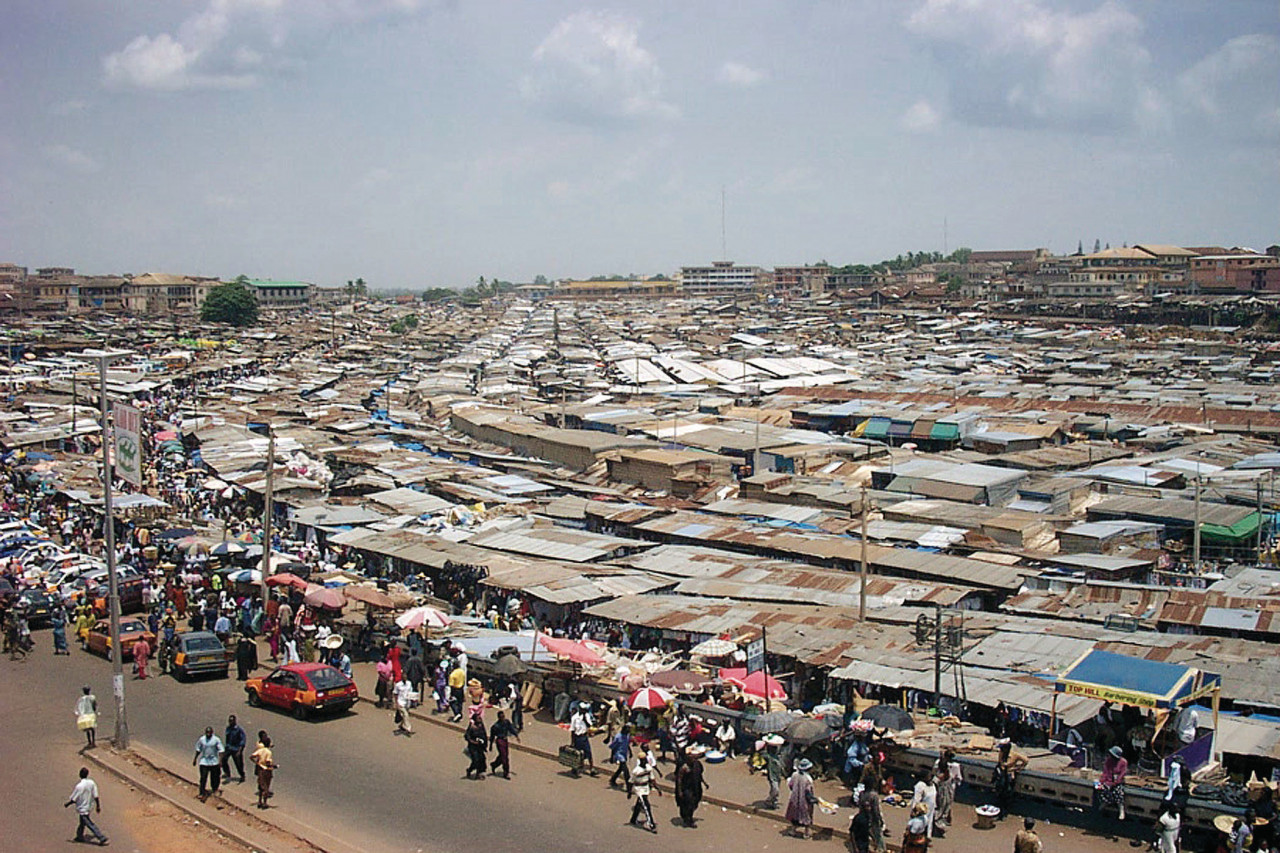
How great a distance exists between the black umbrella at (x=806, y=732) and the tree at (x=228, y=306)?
9253 cm

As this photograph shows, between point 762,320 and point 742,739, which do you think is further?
point 762,320

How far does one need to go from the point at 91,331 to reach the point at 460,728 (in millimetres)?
75800

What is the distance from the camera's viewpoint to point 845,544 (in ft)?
75.5

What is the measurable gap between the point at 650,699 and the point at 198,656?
→ 24.0 ft

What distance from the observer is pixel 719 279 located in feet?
530

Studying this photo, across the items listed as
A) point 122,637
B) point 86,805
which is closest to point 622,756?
point 86,805

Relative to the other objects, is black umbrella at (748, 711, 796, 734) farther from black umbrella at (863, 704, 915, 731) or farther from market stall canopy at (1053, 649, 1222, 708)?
market stall canopy at (1053, 649, 1222, 708)

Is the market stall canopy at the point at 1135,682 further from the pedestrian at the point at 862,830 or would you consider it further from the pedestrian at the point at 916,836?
the pedestrian at the point at 862,830

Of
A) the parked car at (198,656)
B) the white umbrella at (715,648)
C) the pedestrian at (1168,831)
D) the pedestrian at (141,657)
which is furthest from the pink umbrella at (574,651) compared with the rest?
the pedestrian at (1168,831)

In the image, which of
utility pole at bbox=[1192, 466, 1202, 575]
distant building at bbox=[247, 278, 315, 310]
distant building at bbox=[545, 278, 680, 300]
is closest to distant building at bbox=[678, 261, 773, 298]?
distant building at bbox=[545, 278, 680, 300]

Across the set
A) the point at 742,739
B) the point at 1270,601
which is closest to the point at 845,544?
the point at 1270,601

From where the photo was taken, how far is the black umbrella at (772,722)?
12.4 metres

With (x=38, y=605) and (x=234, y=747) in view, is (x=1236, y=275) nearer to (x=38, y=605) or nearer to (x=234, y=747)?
(x=38, y=605)

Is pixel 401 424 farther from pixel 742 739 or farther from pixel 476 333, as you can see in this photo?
pixel 476 333
